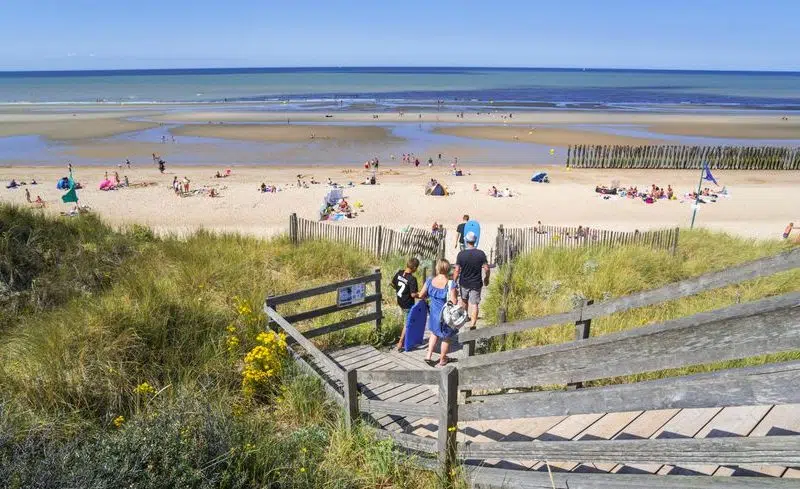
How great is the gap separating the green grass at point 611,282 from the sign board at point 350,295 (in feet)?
5.90

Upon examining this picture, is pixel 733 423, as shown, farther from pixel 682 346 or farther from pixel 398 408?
pixel 398 408

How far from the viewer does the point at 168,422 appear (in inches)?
153

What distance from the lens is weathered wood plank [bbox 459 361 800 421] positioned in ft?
5.84

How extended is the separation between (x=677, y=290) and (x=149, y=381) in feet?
16.2

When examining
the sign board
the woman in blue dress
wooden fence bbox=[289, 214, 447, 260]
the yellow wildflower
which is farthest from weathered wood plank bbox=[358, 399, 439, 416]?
wooden fence bbox=[289, 214, 447, 260]

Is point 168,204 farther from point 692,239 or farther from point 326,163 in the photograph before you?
point 692,239

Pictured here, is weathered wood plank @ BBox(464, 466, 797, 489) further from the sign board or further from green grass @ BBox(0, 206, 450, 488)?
the sign board

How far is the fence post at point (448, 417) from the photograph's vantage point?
11.5ft

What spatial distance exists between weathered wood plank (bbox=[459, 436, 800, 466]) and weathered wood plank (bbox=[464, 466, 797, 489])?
2.7 inches

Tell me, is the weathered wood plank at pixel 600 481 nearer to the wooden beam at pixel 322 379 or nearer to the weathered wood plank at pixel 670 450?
the weathered wood plank at pixel 670 450

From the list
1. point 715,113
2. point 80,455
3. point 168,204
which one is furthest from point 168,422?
point 715,113

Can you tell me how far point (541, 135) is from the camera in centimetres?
4647

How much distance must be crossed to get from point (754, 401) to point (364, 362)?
17.2 feet

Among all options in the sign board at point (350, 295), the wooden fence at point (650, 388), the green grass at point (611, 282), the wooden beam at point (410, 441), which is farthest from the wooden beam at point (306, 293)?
the wooden fence at point (650, 388)
